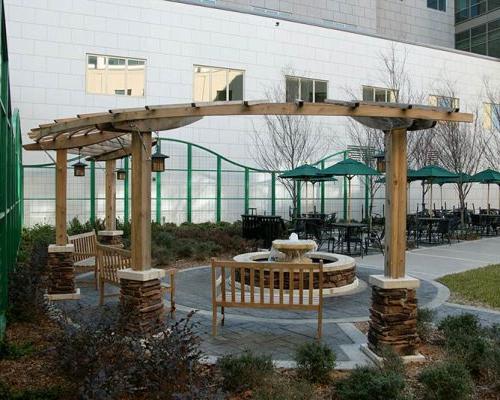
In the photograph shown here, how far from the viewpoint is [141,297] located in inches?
227

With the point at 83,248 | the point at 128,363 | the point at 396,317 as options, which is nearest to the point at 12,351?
the point at 128,363

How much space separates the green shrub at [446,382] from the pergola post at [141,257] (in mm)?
2885

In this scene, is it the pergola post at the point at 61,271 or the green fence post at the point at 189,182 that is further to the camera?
the green fence post at the point at 189,182

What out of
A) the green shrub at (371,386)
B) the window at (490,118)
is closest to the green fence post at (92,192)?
the green shrub at (371,386)

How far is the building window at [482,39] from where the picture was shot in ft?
106

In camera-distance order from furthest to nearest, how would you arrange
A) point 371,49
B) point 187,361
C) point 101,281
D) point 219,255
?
point 371,49
point 219,255
point 101,281
point 187,361

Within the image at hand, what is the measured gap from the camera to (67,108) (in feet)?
57.6

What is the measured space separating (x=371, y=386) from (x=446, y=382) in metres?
0.61

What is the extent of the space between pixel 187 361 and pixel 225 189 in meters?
15.8

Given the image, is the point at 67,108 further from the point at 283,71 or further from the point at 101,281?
the point at 101,281

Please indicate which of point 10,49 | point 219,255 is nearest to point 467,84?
point 219,255

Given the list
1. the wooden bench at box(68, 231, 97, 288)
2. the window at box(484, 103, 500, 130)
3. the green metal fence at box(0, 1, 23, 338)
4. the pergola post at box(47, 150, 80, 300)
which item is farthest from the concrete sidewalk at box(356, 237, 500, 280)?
the window at box(484, 103, 500, 130)

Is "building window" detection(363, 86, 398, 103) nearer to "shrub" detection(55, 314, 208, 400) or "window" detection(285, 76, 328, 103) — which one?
"window" detection(285, 76, 328, 103)

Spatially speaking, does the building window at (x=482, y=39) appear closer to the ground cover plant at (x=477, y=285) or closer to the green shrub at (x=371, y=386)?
the ground cover plant at (x=477, y=285)
